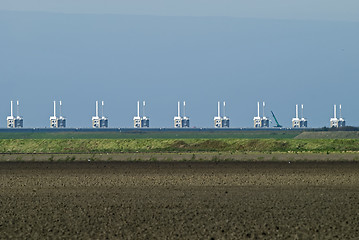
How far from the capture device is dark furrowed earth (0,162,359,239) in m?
25.5

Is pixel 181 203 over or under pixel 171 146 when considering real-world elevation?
under

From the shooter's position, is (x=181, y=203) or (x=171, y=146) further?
(x=171, y=146)

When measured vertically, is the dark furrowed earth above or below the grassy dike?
below

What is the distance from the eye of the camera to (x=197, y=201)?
3334 centimetres

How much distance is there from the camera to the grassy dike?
89.8 meters

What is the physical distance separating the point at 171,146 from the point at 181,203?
6360 cm

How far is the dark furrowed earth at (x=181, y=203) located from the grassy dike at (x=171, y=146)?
3578cm

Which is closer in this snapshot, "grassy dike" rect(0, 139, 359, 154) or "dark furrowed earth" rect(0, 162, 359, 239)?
"dark furrowed earth" rect(0, 162, 359, 239)

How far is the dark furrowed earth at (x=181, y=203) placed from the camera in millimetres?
25484

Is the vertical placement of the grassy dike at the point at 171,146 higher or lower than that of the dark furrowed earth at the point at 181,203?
higher

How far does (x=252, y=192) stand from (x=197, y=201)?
15.5ft

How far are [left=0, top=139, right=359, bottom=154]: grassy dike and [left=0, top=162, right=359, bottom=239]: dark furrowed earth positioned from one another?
35779 millimetres

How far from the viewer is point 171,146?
96.3 meters

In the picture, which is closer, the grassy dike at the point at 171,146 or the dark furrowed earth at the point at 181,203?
the dark furrowed earth at the point at 181,203
